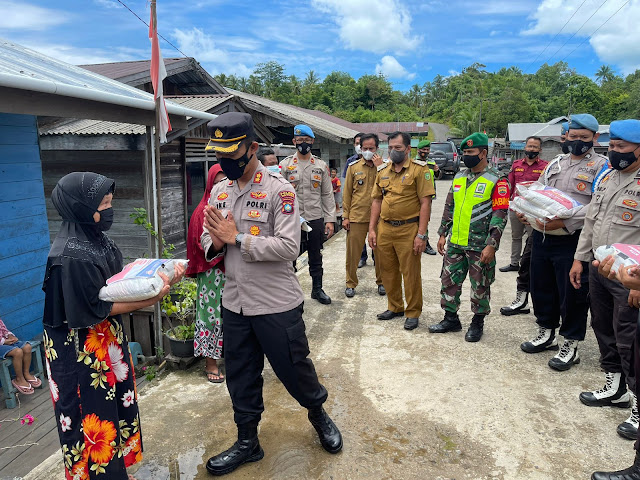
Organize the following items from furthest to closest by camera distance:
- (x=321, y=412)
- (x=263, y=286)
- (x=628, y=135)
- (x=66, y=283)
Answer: (x=628, y=135) → (x=321, y=412) → (x=263, y=286) → (x=66, y=283)

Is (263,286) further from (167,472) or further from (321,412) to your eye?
(167,472)

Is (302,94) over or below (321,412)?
over

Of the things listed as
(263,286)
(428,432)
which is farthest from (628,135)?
(263,286)

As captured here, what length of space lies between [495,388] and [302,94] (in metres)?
52.5

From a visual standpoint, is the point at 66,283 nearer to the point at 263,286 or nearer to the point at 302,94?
the point at 263,286

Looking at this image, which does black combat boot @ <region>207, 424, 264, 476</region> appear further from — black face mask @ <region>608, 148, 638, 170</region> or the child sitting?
black face mask @ <region>608, 148, 638, 170</region>

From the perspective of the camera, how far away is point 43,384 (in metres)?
4.45

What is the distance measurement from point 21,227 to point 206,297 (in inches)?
106

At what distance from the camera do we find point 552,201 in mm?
3584

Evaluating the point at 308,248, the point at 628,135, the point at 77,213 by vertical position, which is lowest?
the point at 308,248

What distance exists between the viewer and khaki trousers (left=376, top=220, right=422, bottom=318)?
15.0 feet

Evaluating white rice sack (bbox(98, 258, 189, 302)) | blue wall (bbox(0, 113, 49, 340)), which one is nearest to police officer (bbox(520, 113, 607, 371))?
white rice sack (bbox(98, 258, 189, 302))

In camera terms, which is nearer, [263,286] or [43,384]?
[263,286]

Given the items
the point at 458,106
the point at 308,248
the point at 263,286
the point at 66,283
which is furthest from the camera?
the point at 458,106
